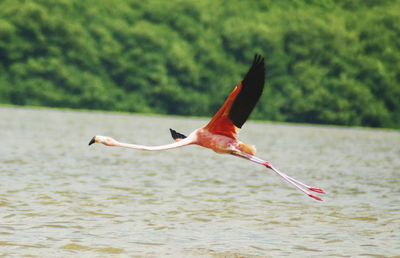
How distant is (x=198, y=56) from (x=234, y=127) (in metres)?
49.4

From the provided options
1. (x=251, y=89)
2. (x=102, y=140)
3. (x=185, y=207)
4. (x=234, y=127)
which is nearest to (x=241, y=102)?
(x=251, y=89)

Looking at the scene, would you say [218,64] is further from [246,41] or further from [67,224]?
[67,224]

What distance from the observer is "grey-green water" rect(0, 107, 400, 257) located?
945 centimetres

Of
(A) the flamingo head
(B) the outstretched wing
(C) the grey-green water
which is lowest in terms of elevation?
(C) the grey-green water

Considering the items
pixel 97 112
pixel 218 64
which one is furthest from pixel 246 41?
pixel 97 112

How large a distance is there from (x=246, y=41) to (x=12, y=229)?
48.7 m

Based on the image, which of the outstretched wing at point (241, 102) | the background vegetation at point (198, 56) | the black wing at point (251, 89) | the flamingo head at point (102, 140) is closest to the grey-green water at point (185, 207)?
the flamingo head at point (102, 140)

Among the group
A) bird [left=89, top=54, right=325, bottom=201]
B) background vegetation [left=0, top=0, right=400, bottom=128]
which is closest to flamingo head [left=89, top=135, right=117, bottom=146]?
bird [left=89, top=54, right=325, bottom=201]

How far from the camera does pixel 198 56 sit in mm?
58938

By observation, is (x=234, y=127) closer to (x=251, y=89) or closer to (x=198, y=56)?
(x=251, y=89)

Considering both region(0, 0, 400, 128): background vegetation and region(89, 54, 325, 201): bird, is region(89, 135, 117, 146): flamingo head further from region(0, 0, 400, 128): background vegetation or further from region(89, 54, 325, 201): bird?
region(0, 0, 400, 128): background vegetation

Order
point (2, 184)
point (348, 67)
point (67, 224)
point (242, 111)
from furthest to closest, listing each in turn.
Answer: point (348, 67) → point (2, 184) → point (67, 224) → point (242, 111)

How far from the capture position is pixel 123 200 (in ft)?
42.5

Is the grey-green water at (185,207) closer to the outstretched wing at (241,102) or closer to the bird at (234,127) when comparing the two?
the bird at (234,127)
